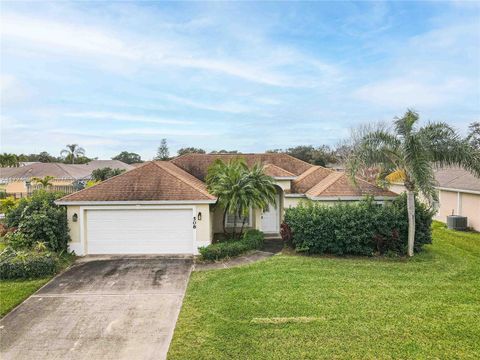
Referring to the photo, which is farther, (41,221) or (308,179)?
(308,179)

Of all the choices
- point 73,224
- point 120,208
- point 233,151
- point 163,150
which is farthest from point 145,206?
point 163,150

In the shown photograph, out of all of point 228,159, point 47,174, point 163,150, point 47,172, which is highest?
point 163,150

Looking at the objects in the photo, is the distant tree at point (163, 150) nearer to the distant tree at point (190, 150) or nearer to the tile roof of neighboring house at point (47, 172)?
the distant tree at point (190, 150)

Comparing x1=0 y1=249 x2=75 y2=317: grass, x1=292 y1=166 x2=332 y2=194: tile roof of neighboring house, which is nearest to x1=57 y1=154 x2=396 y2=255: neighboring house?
x1=0 y1=249 x2=75 y2=317: grass

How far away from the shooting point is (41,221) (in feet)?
44.0

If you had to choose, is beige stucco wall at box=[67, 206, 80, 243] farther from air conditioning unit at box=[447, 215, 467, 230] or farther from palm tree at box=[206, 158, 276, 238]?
air conditioning unit at box=[447, 215, 467, 230]

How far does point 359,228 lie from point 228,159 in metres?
10.5

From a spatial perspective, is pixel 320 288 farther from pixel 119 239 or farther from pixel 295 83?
pixel 295 83

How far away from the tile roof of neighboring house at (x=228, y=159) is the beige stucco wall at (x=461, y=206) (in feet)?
31.0

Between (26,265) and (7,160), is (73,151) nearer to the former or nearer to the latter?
(7,160)

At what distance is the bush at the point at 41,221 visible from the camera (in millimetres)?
13383

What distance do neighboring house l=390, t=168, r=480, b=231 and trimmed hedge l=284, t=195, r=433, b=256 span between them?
520 centimetres

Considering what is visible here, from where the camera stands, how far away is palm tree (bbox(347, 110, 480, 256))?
11.9 metres

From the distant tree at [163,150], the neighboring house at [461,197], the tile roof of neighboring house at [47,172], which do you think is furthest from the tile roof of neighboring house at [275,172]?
the distant tree at [163,150]
